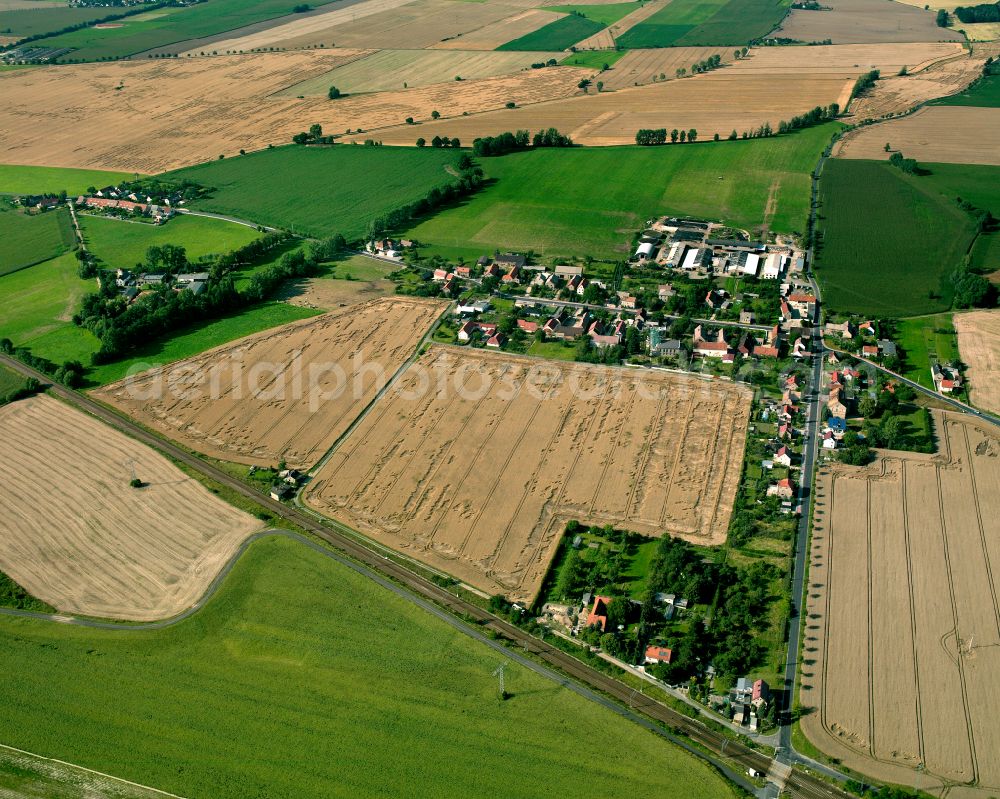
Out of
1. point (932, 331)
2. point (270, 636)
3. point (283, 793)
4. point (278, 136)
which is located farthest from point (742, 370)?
point (278, 136)

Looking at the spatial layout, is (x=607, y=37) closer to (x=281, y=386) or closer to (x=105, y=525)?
(x=281, y=386)

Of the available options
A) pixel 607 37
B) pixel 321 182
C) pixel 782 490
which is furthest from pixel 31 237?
pixel 607 37

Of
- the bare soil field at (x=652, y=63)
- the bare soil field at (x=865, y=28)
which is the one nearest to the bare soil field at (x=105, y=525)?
the bare soil field at (x=652, y=63)

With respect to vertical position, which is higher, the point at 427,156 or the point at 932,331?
the point at 427,156

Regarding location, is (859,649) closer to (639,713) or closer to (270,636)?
(639,713)

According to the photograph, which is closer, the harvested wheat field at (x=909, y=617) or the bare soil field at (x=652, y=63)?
the harvested wheat field at (x=909, y=617)

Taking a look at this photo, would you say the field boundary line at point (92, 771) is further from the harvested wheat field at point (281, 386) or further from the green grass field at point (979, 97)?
the green grass field at point (979, 97)

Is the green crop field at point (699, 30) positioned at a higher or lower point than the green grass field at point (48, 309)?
higher
